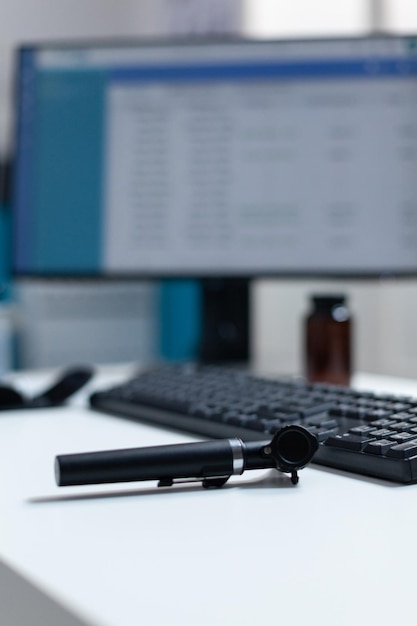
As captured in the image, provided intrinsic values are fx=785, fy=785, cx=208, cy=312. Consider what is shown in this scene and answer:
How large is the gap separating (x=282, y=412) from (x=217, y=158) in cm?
53

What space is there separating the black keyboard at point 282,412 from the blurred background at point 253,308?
37cm

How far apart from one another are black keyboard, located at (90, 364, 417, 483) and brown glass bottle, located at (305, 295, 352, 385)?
16cm

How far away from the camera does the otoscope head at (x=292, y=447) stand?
46 cm

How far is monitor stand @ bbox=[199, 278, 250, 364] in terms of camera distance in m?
1.15

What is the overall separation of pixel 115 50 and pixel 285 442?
742 mm

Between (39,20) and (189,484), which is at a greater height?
(39,20)

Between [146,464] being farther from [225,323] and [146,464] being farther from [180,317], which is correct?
[180,317]

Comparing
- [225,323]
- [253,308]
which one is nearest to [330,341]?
[225,323]

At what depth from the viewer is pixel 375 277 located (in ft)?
3.22

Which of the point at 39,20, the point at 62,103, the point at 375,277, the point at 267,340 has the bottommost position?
the point at 267,340

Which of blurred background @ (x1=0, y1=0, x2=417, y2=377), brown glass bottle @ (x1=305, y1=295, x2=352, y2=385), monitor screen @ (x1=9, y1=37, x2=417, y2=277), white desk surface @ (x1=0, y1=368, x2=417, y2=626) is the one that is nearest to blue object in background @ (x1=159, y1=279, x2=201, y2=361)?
blurred background @ (x1=0, y1=0, x2=417, y2=377)

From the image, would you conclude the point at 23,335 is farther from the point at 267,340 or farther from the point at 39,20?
the point at 39,20

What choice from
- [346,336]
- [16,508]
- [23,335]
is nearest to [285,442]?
[16,508]

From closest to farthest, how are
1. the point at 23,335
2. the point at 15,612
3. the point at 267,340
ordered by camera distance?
1. the point at 15,612
2. the point at 23,335
3. the point at 267,340
